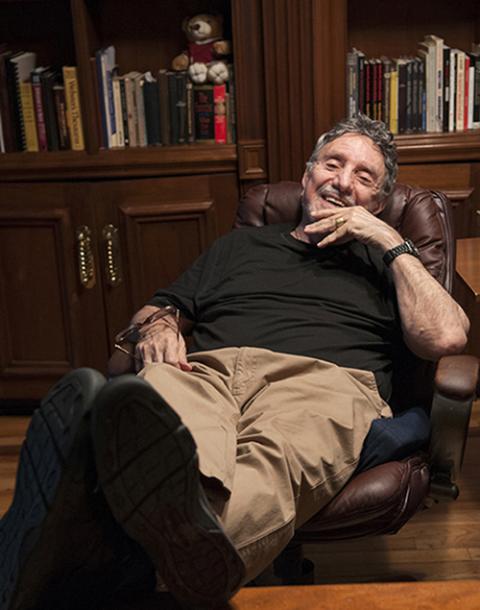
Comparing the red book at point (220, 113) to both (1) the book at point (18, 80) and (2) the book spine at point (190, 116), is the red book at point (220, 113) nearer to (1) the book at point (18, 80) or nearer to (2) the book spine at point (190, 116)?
(2) the book spine at point (190, 116)

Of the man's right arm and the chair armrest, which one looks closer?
the chair armrest

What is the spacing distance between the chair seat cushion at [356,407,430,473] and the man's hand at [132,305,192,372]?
0.43 m

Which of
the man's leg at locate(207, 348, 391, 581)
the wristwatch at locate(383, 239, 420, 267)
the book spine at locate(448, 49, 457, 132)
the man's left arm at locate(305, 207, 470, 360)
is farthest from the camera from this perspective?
the book spine at locate(448, 49, 457, 132)

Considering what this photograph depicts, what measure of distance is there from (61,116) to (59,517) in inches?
72.7

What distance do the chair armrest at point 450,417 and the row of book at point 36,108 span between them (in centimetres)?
162

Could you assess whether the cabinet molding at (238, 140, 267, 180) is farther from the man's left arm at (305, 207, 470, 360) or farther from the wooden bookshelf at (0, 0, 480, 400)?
the man's left arm at (305, 207, 470, 360)

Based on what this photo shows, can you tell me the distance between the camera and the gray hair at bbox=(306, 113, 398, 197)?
7.74 ft

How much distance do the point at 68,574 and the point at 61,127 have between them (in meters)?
1.79

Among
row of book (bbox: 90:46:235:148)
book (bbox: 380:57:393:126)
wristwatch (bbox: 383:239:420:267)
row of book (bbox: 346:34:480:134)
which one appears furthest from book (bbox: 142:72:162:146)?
wristwatch (bbox: 383:239:420:267)

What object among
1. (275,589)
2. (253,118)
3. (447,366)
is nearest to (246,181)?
(253,118)

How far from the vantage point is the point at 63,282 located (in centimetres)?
308

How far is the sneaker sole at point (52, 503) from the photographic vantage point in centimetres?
143

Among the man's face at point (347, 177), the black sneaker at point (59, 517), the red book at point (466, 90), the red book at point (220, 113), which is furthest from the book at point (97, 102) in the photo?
the black sneaker at point (59, 517)

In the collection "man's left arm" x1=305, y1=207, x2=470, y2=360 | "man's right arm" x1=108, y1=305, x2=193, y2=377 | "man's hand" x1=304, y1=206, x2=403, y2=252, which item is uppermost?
"man's hand" x1=304, y1=206, x2=403, y2=252
